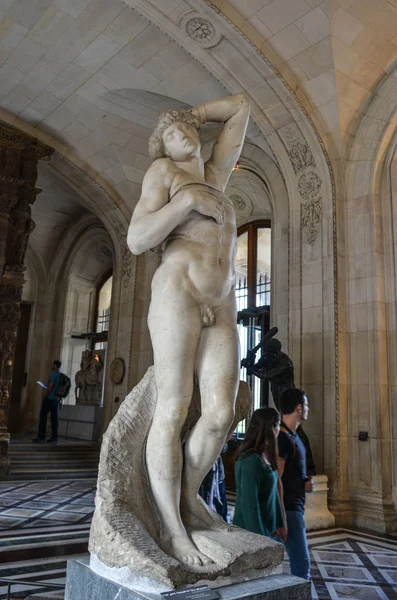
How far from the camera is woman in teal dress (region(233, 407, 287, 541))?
7.93 feet

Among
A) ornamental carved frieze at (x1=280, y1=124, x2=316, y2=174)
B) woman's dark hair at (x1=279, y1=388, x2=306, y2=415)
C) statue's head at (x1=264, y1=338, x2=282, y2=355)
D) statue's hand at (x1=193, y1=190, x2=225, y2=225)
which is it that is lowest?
woman's dark hair at (x1=279, y1=388, x2=306, y2=415)

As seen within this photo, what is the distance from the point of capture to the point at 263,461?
2488mm

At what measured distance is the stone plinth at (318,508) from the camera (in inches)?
235

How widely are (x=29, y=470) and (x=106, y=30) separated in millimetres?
7313

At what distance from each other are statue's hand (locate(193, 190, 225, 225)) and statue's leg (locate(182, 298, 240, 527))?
18.0 inches

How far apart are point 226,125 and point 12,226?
26.8 ft

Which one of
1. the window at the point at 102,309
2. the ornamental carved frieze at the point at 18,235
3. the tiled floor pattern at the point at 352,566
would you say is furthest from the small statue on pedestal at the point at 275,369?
the window at the point at 102,309

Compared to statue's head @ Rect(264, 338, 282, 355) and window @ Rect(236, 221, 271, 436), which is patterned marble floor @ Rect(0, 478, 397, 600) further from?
window @ Rect(236, 221, 271, 436)

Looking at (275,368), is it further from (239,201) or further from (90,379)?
(90,379)

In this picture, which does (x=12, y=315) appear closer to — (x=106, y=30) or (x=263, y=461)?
(x=106, y=30)

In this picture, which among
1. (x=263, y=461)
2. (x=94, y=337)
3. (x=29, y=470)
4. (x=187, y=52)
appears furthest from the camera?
(x=94, y=337)

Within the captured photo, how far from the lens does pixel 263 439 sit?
101 inches

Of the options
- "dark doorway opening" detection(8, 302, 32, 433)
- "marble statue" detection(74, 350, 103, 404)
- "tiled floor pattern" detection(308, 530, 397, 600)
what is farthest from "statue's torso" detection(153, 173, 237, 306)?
"dark doorway opening" detection(8, 302, 32, 433)

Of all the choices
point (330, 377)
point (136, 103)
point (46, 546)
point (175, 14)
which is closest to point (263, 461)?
point (46, 546)
